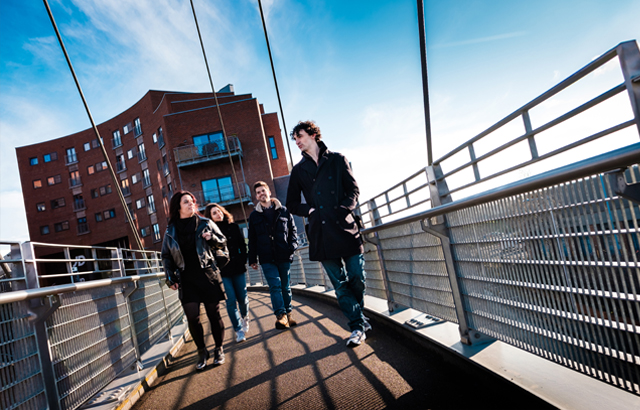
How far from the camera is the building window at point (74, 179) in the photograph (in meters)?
43.6

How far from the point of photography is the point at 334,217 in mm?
3680

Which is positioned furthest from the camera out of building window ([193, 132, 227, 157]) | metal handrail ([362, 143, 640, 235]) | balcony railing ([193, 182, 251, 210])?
building window ([193, 132, 227, 157])

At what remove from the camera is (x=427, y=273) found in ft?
10.8

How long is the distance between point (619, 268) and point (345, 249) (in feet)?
7.79

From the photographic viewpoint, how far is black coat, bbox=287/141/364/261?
12.1ft

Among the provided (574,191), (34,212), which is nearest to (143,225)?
(34,212)

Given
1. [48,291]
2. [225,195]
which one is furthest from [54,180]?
[48,291]

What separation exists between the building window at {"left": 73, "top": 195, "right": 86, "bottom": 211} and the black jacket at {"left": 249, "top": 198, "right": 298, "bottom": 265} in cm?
4435

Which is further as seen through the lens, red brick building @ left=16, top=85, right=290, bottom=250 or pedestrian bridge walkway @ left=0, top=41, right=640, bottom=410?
red brick building @ left=16, top=85, right=290, bottom=250

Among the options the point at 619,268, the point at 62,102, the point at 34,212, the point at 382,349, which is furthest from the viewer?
the point at 34,212

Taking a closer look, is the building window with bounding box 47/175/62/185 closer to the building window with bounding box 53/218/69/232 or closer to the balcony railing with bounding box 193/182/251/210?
the building window with bounding box 53/218/69/232

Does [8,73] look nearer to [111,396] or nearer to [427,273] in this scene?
[111,396]

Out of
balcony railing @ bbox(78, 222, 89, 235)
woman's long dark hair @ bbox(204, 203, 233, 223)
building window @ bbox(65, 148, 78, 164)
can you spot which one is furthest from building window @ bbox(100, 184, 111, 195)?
woman's long dark hair @ bbox(204, 203, 233, 223)

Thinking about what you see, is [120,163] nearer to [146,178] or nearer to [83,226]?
[146,178]
